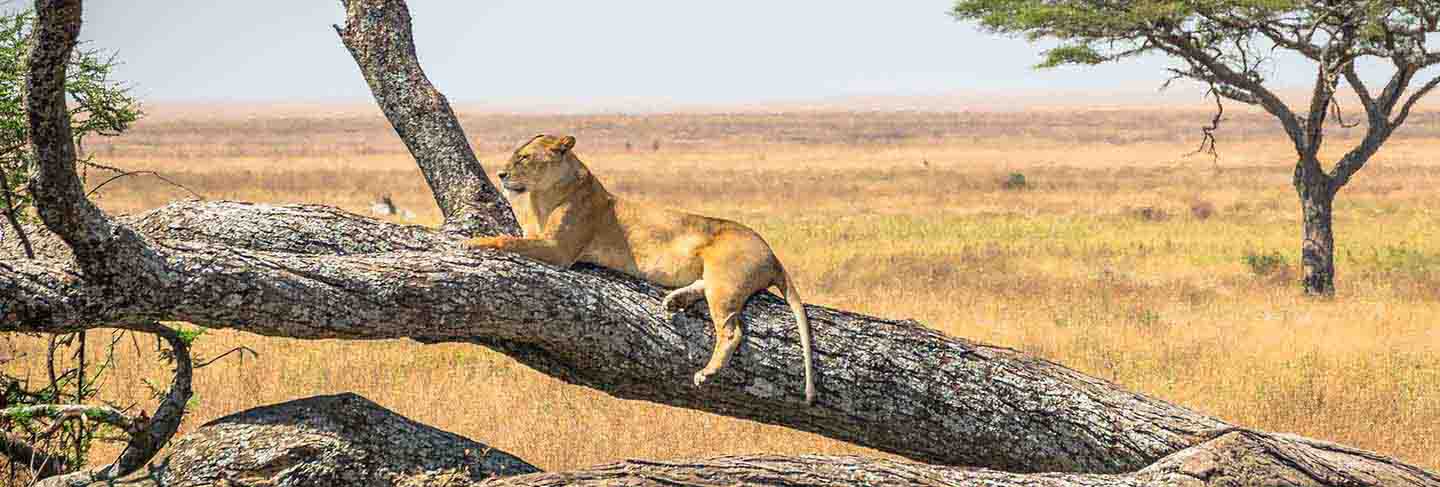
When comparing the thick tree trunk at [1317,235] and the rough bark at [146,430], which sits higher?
the rough bark at [146,430]

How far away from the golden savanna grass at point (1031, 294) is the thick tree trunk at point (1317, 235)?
332 millimetres

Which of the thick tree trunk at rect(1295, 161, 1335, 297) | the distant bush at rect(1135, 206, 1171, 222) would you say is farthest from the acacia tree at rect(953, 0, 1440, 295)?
the distant bush at rect(1135, 206, 1171, 222)

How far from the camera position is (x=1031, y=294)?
18.0 metres

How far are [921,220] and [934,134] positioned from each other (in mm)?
65685

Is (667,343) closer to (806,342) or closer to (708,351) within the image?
(708,351)

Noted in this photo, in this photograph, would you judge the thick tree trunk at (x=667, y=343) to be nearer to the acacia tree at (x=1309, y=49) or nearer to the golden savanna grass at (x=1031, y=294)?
the golden savanna grass at (x=1031, y=294)

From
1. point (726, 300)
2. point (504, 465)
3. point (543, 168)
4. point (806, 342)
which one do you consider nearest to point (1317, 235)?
point (806, 342)

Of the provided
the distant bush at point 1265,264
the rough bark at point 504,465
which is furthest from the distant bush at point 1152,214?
the rough bark at point 504,465

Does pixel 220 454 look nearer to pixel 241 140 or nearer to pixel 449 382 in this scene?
pixel 449 382

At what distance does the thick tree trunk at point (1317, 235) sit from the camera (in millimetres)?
18219

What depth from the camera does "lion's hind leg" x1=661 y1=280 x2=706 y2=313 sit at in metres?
5.79

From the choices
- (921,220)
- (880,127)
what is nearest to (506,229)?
(921,220)

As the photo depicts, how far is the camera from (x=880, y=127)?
105 meters

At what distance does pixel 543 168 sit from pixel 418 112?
2.08 feet
